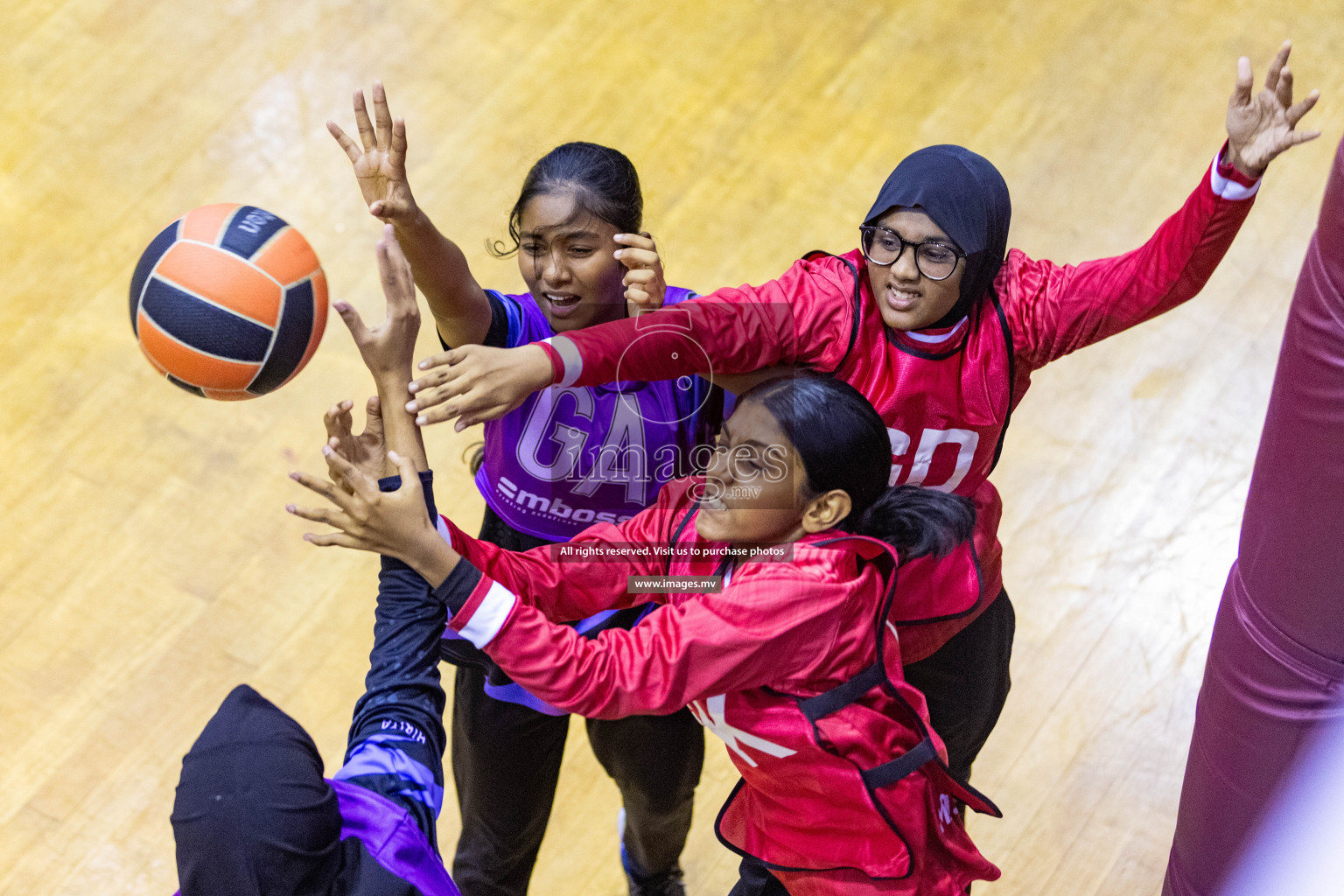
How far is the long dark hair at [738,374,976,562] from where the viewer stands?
5.48 ft

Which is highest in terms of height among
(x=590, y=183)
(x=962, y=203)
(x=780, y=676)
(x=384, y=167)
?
(x=962, y=203)

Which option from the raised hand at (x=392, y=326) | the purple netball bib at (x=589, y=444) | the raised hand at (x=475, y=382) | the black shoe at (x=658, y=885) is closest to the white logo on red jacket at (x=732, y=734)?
the purple netball bib at (x=589, y=444)

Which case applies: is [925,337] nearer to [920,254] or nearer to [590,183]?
[920,254]

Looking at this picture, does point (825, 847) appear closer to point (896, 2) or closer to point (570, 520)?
point (570, 520)

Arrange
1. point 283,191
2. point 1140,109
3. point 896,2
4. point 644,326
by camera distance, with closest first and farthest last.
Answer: point 644,326 < point 283,191 < point 1140,109 < point 896,2

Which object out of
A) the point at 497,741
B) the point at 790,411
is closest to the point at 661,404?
the point at 790,411

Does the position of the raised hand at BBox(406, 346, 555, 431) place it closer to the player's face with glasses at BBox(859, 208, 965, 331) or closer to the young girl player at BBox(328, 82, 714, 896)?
the young girl player at BBox(328, 82, 714, 896)

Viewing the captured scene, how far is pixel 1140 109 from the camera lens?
3914 millimetres

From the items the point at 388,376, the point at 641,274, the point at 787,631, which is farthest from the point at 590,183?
the point at 787,631

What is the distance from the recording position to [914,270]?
1.84 m

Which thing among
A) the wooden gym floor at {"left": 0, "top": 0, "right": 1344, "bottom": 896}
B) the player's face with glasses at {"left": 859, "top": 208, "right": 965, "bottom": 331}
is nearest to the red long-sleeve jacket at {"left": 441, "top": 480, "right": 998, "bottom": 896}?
the player's face with glasses at {"left": 859, "top": 208, "right": 965, "bottom": 331}

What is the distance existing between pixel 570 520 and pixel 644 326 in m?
0.40

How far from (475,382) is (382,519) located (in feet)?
0.85

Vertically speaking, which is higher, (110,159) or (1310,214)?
(1310,214)
